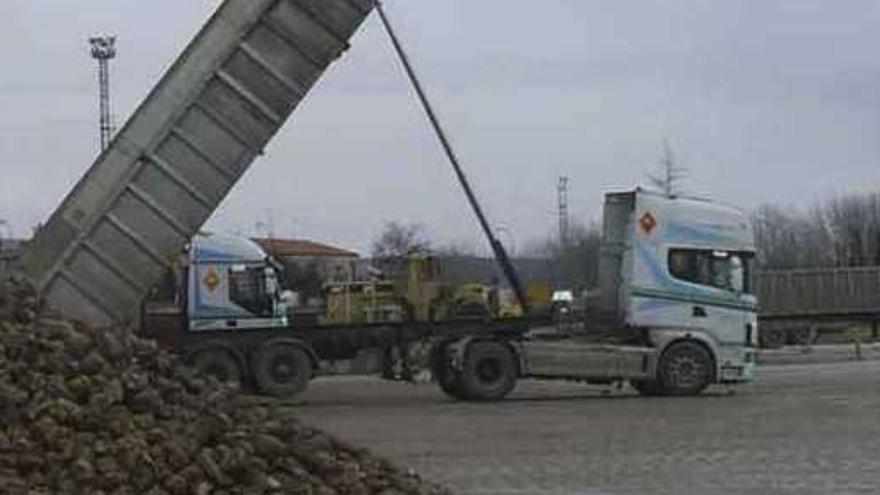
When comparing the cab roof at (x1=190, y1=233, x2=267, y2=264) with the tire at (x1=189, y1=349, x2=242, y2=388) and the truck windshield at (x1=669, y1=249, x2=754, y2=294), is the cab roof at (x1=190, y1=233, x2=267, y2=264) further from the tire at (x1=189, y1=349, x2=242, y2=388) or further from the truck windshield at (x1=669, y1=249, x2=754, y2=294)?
the truck windshield at (x1=669, y1=249, x2=754, y2=294)

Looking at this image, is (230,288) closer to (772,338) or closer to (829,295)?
(772,338)

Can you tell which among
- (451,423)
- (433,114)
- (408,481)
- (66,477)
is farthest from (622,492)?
(433,114)

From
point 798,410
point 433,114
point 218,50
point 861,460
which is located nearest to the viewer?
point 861,460

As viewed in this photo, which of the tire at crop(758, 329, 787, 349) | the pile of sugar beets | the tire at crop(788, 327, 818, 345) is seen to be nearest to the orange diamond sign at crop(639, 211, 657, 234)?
the pile of sugar beets

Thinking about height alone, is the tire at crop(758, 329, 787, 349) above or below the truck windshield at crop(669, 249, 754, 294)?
below

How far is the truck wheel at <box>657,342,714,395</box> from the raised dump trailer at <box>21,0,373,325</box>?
9466 mm

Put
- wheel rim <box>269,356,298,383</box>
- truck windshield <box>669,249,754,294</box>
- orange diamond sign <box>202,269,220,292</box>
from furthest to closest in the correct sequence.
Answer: orange diamond sign <box>202,269,220,292</box>, truck windshield <box>669,249,754,294</box>, wheel rim <box>269,356,298,383</box>

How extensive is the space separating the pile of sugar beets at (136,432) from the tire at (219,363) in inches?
703

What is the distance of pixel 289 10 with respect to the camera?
22047 mm

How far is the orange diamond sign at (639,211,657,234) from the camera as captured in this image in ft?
93.0

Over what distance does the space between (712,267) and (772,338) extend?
102 feet

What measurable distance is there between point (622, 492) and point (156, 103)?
34.7 ft

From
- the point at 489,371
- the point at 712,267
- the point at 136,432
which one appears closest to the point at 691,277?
the point at 712,267

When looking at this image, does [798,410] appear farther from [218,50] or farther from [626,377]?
[218,50]
